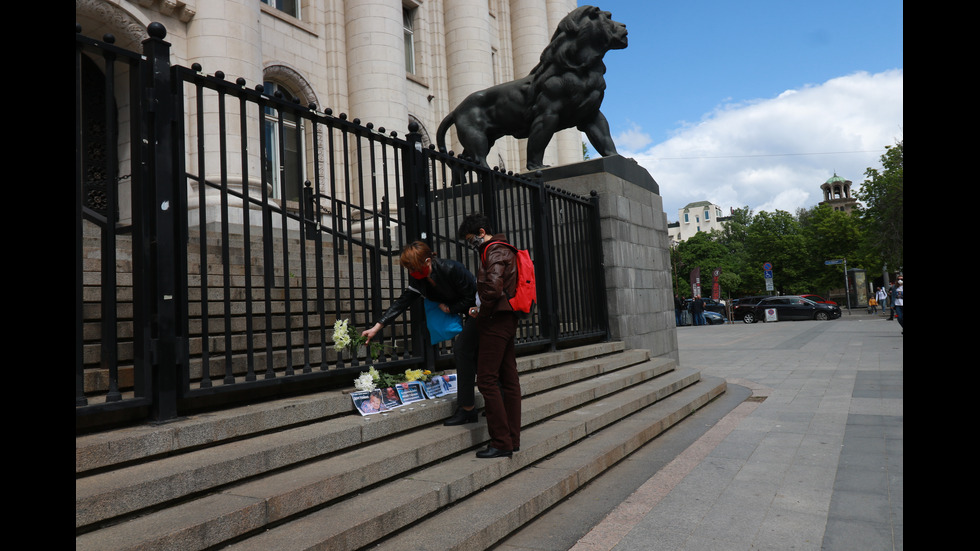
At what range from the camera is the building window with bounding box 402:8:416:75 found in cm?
2083

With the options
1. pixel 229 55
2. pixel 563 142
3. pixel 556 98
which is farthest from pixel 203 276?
pixel 563 142

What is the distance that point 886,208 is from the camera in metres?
36.1

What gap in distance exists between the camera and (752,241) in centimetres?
6259

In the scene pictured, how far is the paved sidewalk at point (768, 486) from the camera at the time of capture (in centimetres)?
348

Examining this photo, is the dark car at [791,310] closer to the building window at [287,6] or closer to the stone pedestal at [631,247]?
the stone pedestal at [631,247]

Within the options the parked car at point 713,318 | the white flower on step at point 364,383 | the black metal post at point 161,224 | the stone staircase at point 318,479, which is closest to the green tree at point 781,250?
the parked car at point 713,318

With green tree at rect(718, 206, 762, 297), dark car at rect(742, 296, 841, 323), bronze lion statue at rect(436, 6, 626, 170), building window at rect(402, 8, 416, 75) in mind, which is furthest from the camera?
green tree at rect(718, 206, 762, 297)

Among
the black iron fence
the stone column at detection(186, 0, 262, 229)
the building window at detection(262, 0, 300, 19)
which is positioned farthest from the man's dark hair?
the building window at detection(262, 0, 300, 19)

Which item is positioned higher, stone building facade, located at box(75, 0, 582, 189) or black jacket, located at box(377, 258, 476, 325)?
stone building facade, located at box(75, 0, 582, 189)

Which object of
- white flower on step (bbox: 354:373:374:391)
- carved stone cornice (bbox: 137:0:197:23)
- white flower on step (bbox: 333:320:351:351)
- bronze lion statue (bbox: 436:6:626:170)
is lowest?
white flower on step (bbox: 354:373:374:391)

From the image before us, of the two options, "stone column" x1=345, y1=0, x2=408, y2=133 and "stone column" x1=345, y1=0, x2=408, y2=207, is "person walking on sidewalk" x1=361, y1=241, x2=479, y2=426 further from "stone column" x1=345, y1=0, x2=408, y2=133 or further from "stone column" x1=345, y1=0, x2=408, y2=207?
"stone column" x1=345, y1=0, x2=408, y2=133

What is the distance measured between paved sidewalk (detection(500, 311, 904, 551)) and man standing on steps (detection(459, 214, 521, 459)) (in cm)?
61

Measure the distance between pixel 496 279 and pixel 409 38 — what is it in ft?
61.5
